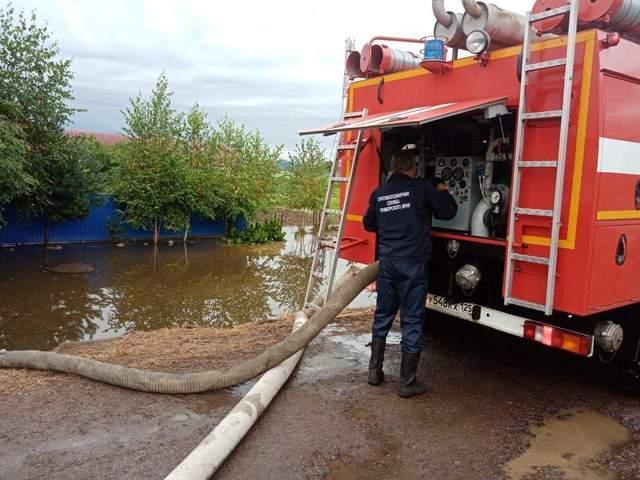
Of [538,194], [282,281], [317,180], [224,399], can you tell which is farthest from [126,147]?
[538,194]

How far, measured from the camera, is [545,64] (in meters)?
3.61

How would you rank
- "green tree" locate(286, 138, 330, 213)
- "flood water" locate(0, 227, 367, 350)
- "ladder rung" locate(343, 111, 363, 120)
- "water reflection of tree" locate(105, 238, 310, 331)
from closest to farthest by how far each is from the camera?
"ladder rung" locate(343, 111, 363, 120), "flood water" locate(0, 227, 367, 350), "water reflection of tree" locate(105, 238, 310, 331), "green tree" locate(286, 138, 330, 213)

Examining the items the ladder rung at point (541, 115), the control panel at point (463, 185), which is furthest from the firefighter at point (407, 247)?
the ladder rung at point (541, 115)

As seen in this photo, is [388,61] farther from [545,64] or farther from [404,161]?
A: [545,64]

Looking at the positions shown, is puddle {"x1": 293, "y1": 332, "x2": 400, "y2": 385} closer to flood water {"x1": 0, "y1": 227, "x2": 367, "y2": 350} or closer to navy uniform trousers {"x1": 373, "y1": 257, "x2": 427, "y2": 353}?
navy uniform trousers {"x1": 373, "y1": 257, "x2": 427, "y2": 353}

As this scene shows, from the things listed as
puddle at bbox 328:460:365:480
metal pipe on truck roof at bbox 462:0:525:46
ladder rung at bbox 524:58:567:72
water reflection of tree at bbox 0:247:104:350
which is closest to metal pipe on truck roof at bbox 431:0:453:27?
metal pipe on truck roof at bbox 462:0:525:46

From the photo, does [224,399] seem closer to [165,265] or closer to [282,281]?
[282,281]

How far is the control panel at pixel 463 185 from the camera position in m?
4.59

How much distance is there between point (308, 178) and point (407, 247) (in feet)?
55.4

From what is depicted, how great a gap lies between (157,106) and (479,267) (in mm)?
15596

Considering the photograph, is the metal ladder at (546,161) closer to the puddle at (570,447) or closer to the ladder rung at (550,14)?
the ladder rung at (550,14)

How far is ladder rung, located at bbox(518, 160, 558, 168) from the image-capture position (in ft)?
11.9

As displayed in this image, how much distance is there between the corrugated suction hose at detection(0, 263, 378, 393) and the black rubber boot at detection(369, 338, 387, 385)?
446mm

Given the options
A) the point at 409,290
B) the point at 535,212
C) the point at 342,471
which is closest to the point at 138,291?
the point at 409,290
